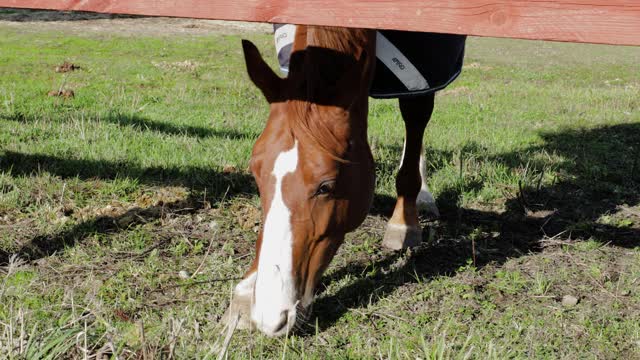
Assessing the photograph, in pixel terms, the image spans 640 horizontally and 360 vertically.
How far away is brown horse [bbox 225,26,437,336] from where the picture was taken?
7.39 feet

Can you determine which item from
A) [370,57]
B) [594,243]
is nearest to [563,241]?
[594,243]

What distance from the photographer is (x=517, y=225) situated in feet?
12.7

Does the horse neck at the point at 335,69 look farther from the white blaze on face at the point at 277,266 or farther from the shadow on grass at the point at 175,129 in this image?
the shadow on grass at the point at 175,129

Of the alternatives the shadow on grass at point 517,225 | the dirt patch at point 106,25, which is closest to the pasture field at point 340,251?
the shadow on grass at point 517,225

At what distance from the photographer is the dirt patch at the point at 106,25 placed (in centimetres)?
1440

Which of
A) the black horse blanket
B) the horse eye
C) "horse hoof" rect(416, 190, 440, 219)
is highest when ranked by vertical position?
the black horse blanket

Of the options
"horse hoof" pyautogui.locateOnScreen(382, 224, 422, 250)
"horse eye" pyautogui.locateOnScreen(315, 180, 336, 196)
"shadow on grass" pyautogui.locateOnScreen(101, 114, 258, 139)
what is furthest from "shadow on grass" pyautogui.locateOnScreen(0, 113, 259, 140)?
"horse eye" pyautogui.locateOnScreen(315, 180, 336, 196)

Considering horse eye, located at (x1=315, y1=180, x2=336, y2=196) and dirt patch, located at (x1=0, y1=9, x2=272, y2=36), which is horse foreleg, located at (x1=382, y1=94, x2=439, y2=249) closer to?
horse eye, located at (x1=315, y1=180, x2=336, y2=196)

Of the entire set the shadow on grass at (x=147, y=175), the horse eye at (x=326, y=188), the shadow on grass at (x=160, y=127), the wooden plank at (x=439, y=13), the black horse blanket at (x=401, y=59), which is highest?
the wooden plank at (x=439, y=13)

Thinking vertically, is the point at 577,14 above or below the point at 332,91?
above

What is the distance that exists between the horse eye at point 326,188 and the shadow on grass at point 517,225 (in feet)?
2.10

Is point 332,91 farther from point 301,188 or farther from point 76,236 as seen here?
point 76,236

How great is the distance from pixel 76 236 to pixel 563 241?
287cm

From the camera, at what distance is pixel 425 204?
411 centimetres
